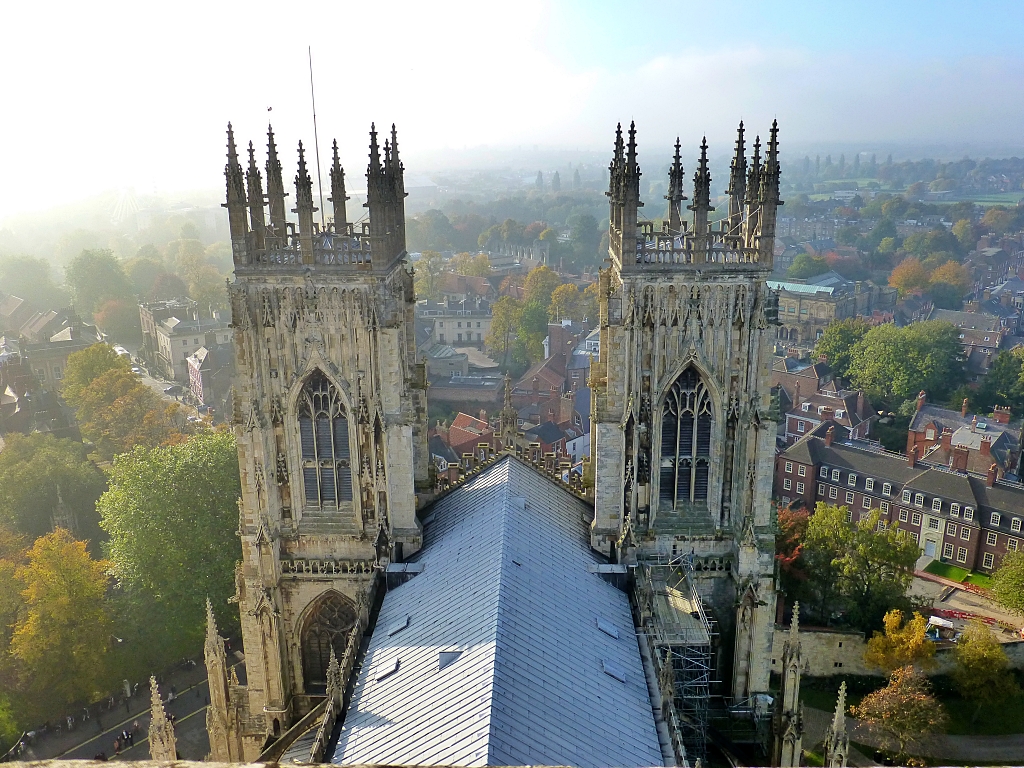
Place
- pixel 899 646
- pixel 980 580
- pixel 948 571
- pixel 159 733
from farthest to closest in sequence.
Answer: pixel 948 571
pixel 980 580
pixel 899 646
pixel 159 733

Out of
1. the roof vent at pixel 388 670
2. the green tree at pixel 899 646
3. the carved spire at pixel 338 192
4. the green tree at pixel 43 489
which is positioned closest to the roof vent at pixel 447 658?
the roof vent at pixel 388 670

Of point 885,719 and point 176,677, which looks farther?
point 176,677

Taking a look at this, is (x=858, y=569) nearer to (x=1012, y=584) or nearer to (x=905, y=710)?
(x=1012, y=584)

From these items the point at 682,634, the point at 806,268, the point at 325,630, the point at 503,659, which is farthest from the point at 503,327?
the point at 503,659

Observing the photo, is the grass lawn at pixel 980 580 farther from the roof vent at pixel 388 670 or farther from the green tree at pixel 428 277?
the green tree at pixel 428 277

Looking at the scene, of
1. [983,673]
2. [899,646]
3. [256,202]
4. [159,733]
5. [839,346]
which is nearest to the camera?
[159,733]

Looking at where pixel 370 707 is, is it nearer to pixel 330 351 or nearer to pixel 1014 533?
pixel 330 351

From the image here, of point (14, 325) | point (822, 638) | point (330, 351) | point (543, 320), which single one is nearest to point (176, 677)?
point (330, 351)
